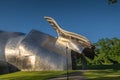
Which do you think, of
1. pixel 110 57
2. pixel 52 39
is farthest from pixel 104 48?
pixel 52 39

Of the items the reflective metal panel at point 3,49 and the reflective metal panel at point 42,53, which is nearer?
the reflective metal panel at point 42,53

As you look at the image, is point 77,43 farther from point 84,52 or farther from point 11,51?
point 11,51

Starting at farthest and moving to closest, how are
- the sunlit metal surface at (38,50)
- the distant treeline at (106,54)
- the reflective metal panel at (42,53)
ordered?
1. the distant treeline at (106,54)
2. the sunlit metal surface at (38,50)
3. the reflective metal panel at (42,53)

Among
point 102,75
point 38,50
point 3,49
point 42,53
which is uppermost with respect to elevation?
point 3,49

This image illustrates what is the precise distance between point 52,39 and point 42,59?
614 cm

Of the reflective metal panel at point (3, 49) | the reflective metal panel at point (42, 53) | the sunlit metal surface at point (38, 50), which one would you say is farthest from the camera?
the reflective metal panel at point (3, 49)

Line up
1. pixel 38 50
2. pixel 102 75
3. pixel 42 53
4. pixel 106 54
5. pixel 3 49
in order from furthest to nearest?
pixel 106 54 < pixel 3 49 < pixel 38 50 < pixel 42 53 < pixel 102 75

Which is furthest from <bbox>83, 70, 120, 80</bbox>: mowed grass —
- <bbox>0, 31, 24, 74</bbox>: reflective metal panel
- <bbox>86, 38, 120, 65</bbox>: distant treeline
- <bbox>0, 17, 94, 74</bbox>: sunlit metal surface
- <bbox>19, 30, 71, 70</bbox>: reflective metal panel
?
<bbox>86, 38, 120, 65</bbox>: distant treeline

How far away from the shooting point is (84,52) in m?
57.2

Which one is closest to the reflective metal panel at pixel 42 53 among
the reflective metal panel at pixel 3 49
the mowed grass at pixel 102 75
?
the reflective metal panel at pixel 3 49

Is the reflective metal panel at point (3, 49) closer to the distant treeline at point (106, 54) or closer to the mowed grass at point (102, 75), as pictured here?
the mowed grass at point (102, 75)

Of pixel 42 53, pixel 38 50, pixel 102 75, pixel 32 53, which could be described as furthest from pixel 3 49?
pixel 102 75

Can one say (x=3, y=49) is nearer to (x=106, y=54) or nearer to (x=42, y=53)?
(x=42, y=53)

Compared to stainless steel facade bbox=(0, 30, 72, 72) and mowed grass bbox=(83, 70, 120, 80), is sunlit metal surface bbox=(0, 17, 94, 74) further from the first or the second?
mowed grass bbox=(83, 70, 120, 80)
